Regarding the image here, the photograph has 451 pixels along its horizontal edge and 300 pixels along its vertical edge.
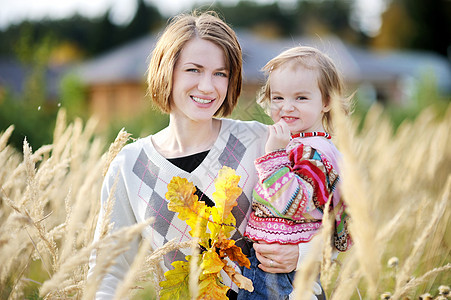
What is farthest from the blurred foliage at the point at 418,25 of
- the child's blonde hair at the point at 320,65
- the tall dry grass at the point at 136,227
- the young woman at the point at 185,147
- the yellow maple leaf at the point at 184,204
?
the yellow maple leaf at the point at 184,204

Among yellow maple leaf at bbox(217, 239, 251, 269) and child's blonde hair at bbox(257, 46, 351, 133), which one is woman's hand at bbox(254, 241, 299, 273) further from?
child's blonde hair at bbox(257, 46, 351, 133)

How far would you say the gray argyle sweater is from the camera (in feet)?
5.82

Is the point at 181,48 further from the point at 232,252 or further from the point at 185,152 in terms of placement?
the point at 232,252

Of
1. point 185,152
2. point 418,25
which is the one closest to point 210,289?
point 185,152

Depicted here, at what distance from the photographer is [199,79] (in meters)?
1.76

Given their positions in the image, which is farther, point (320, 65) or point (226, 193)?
point (320, 65)

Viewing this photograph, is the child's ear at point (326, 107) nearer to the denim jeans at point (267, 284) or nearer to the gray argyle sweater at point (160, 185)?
the gray argyle sweater at point (160, 185)

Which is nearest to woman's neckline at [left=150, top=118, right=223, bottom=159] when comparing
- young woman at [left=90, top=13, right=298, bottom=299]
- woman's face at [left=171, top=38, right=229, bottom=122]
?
young woman at [left=90, top=13, right=298, bottom=299]

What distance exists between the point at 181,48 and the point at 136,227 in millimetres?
992

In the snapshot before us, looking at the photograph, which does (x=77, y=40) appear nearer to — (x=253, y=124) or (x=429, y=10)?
(x=429, y=10)

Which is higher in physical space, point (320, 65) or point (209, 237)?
point (320, 65)

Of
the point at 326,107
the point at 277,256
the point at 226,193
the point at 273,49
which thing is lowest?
the point at 273,49

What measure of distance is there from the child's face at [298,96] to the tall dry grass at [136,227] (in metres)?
0.37

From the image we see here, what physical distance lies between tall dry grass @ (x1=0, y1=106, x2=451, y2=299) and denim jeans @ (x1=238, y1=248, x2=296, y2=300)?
0.25 m
